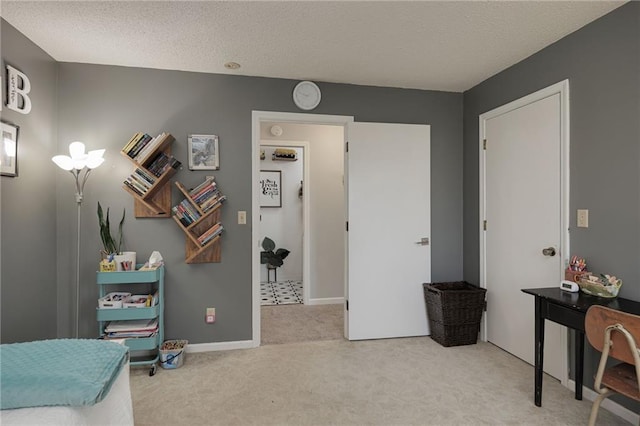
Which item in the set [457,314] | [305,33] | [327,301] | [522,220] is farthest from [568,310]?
[327,301]

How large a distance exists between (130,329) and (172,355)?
0.37 meters

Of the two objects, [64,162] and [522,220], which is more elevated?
[64,162]

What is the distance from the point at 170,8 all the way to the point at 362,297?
2672 millimetres

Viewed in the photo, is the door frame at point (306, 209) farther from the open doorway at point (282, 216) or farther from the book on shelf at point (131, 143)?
the book on shelf at point (131, 143)

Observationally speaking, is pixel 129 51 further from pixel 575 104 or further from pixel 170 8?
pixel 575 104

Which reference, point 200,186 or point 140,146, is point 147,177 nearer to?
point 140,146

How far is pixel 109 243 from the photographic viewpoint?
273cm

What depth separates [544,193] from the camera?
261cm

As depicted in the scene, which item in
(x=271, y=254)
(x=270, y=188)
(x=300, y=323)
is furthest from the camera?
(x=270, y=188)

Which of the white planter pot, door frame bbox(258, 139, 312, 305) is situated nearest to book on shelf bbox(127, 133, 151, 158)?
the white planter pot

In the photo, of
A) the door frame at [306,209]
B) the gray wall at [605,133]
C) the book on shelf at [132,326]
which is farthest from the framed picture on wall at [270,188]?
the gray wall at [605,133]

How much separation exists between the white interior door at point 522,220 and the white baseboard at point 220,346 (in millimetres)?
2214

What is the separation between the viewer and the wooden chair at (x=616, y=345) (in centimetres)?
151

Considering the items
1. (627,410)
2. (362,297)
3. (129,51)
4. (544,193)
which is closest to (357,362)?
(362,297)
